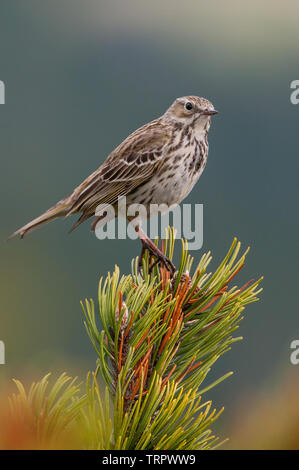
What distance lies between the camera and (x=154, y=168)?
15.4 ft

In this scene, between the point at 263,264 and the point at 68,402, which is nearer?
the point at 68,402

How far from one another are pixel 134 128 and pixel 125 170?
1273 inches

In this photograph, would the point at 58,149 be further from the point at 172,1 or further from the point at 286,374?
the point at 286,374

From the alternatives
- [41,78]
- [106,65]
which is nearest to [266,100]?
[106,65]

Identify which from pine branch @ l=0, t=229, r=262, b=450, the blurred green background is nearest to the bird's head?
pine branch @ l=0, t=229, r=262, b=450

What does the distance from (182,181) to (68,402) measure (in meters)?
2.42

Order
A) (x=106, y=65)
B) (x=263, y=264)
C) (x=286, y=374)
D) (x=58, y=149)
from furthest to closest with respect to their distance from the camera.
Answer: (x=106, y=65), (x=58, y=149), (x=263, y=264), (x=286, y=374)


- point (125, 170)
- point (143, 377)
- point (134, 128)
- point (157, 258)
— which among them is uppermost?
point (134, 128)

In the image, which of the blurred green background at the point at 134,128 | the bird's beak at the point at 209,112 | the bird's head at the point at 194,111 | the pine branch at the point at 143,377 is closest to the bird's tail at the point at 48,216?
the bird's head at the point at 194,111

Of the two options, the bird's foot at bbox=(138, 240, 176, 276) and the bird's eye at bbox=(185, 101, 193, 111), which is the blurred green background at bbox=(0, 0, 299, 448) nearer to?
the bird's eye at bbox=(185, 101, 193, 111)

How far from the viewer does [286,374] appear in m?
3.55

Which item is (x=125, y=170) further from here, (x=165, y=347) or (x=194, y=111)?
(x=165, y=347)

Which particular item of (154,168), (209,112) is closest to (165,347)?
(154,168)

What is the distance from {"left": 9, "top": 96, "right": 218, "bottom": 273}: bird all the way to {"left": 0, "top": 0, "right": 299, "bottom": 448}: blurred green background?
11.7 meters
